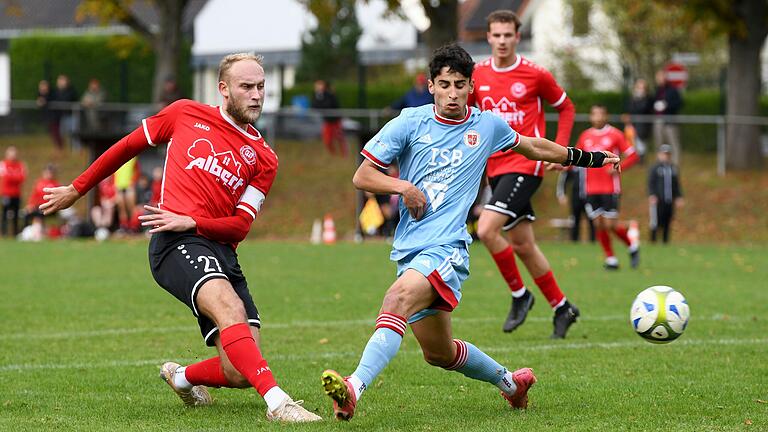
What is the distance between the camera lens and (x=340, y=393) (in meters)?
5.55

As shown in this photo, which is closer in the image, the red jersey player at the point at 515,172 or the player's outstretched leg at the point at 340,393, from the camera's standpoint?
the player's outstretched leg at the point at 340,393

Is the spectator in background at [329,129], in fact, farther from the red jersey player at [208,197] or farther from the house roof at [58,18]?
the house roof at [58,18]

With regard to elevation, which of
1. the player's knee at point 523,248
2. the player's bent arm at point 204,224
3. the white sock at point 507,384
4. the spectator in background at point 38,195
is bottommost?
the spectator in background at point 38,195

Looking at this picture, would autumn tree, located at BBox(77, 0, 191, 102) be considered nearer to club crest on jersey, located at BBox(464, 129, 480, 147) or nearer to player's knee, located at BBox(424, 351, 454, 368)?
club crest on jersey, located at BBox(464, 129, 480, 147)

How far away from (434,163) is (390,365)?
2323 mm

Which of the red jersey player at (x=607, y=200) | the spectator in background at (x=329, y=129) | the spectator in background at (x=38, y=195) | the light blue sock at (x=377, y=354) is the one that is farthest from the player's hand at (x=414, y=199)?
the spectator in background at (x=329, y=129)

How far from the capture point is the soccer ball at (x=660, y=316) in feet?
24.2

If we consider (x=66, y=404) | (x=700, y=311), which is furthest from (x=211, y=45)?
(x=66, y=404)

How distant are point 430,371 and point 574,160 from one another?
197cm

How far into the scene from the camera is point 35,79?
129 feet

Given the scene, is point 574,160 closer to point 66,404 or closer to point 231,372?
point 231,372

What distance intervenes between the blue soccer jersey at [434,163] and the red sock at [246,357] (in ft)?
2.90

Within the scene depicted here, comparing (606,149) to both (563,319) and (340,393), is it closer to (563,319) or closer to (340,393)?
(563,319)

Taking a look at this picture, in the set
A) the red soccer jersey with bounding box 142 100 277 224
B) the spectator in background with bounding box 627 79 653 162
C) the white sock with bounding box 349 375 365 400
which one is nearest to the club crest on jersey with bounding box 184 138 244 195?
the red soccer jersey with bounding box 142 100 277 224
